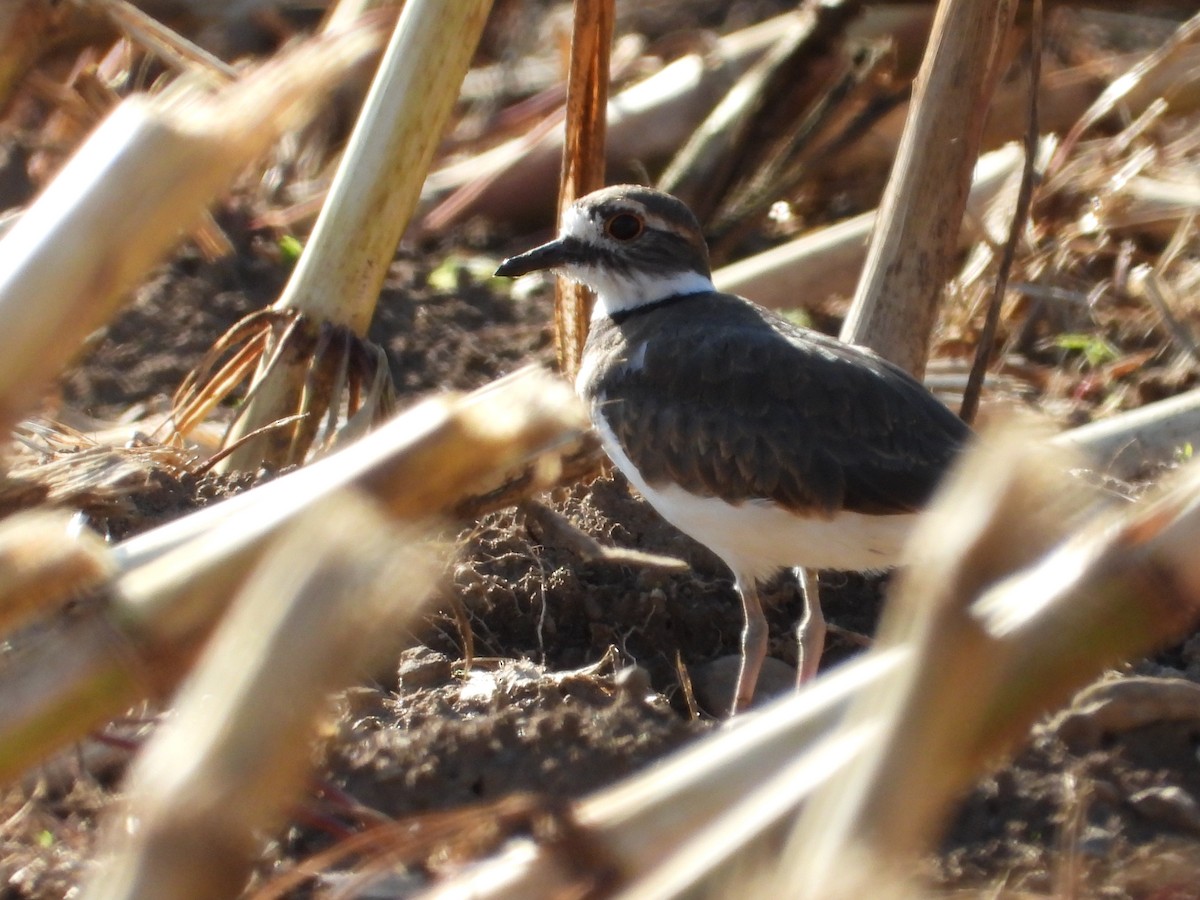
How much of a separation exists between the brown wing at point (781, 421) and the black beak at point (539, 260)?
64 centimetres

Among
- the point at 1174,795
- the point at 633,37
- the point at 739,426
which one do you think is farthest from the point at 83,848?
the point at 633,37

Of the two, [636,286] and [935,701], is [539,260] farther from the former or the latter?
[935,701]

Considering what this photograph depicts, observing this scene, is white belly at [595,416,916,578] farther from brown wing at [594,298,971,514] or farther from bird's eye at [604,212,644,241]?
bird's eye at [604,212,644,241]

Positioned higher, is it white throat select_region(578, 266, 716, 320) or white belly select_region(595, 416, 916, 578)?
white throat select_region(578, 266, 716, 320)

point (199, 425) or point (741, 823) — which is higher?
point (199, 425)

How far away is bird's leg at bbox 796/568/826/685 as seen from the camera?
179 inches

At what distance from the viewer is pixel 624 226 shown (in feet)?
17.1

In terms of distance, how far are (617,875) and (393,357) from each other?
5170mm

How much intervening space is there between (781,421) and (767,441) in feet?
0.24

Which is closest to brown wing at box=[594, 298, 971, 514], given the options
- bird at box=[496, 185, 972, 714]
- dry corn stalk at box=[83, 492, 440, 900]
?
bird at box=[496, 185, 972, 714]

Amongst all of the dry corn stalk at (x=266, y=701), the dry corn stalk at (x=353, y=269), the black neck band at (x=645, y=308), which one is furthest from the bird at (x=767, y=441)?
the dry corn stalk at (x=266, y=701)

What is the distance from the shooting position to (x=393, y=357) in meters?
6.84

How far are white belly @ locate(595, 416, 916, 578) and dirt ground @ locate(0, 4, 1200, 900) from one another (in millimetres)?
409

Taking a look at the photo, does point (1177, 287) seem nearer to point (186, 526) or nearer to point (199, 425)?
point (199, 425)
